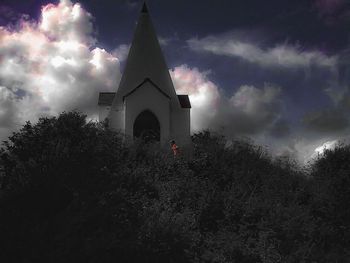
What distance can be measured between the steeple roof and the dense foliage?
9.32 metres

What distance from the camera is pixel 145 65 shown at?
23.7 m

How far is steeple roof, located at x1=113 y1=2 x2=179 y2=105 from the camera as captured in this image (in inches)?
917

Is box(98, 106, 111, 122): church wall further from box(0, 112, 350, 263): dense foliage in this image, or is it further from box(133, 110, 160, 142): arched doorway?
box(0, 112, 350, 263): dense foliage

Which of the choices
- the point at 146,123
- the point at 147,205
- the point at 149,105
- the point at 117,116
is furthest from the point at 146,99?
the point at 147,205

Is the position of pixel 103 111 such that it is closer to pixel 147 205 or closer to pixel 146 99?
pixel 146 99

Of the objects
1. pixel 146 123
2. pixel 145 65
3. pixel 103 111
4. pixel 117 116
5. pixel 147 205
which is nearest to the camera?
pixel 147 205

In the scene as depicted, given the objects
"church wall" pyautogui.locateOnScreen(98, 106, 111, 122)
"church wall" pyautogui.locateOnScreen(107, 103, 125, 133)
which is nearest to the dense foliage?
"church wall" pyautogui.locateOnScreen(107, 103, 125, 133)

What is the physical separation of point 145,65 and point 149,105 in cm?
238

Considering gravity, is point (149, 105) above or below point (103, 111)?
below

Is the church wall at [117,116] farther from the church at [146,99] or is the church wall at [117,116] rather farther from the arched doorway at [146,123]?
the arched doorway at [146,123]

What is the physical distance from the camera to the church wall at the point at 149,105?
73.0 ft

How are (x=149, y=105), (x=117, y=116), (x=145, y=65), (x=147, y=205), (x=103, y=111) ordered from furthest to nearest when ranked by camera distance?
(x=103, y=111) → (x=145, y=65) → (x=117, y=116) → (x=149, y=105) → (x=147, y=205)

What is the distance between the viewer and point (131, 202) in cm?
1027

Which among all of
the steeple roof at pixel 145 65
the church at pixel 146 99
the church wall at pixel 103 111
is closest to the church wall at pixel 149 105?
the church at pixel 146 99
